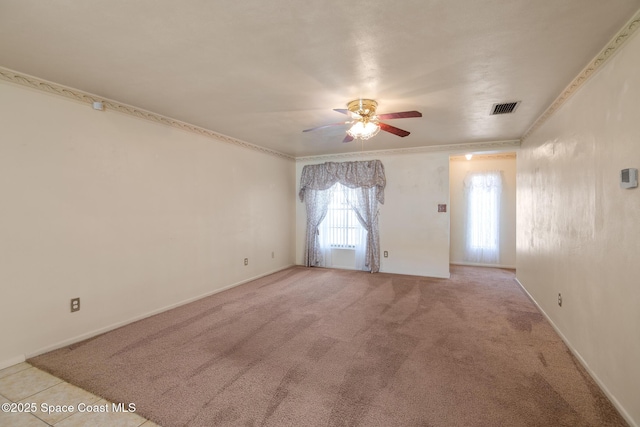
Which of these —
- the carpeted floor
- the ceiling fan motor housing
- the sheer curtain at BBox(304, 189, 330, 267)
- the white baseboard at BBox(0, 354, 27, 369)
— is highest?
the ceiling fan motor housing

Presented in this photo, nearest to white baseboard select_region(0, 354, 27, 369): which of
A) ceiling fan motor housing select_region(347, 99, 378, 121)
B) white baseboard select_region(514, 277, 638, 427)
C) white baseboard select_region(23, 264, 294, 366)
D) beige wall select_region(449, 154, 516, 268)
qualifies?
white baseboard select_region(23, 264, 294, 366)

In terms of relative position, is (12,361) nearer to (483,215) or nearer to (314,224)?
(314,224)

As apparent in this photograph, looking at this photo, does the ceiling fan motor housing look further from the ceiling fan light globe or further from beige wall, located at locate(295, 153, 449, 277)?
beige wall, located at locate(295, 153, 449, 277)

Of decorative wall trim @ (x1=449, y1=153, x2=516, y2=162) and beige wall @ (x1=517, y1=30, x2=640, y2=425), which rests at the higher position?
decorative wall trim @ (x1=449, y1=153, x2=516, y2=162)

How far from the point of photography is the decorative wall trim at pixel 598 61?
1.71 m

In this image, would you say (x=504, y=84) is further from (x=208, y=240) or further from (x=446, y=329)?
(x=208, y=240)

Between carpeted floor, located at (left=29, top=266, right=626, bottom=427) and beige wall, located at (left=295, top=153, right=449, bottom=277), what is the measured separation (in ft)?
4.97

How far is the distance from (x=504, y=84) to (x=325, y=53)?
173 cm

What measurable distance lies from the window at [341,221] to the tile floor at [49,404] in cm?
454

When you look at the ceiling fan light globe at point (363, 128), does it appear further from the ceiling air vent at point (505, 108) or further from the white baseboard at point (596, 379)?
the white baseboard at point (596, 379)

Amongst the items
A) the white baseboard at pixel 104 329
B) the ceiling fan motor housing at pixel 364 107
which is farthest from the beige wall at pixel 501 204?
the white baseboard at pixel 104 329

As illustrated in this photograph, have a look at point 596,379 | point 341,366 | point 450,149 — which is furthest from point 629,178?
point 450,149

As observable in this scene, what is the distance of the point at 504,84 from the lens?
259cm

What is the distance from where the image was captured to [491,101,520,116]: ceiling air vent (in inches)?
121
